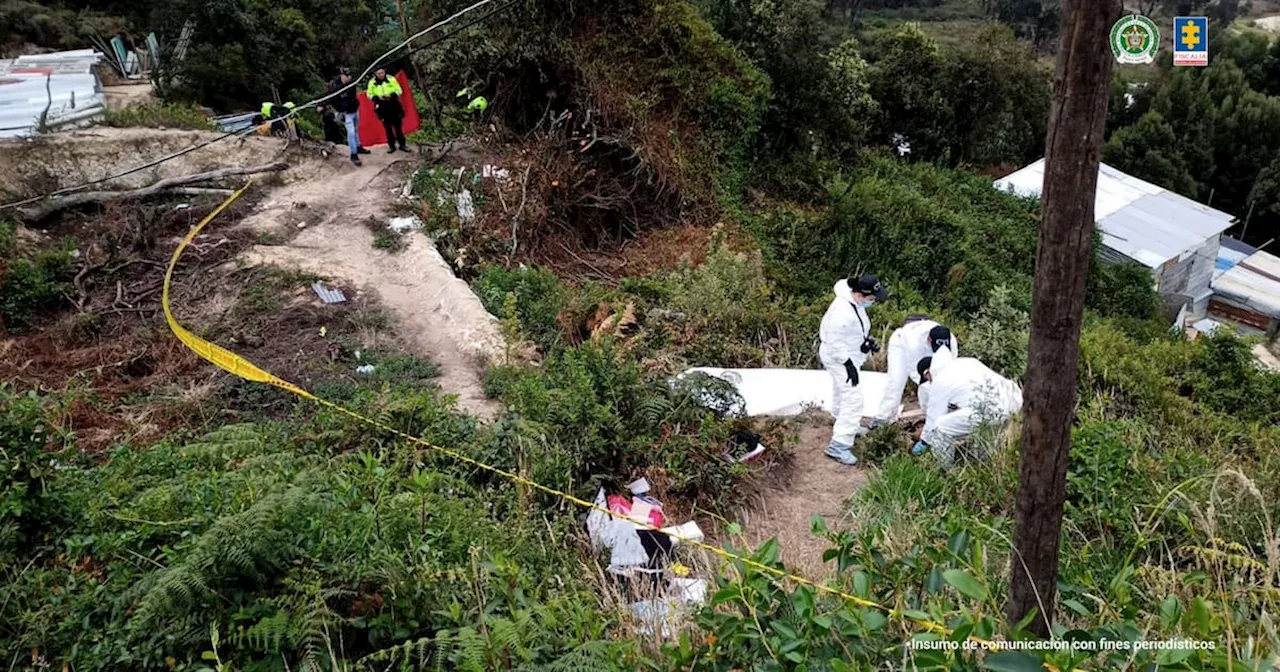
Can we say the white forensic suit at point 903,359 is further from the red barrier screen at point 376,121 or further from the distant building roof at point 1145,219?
the distant building roof at point 1145,219

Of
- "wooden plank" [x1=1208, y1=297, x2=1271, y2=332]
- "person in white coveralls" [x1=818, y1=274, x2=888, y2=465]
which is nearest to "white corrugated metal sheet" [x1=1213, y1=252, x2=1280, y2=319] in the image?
"wooden plank" [x1=1208, y1=297, x2=1271, y2=332]

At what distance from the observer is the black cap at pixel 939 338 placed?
5.80m

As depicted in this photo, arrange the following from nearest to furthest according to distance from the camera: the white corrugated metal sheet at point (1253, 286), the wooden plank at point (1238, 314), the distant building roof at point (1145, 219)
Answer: the distant building roof at point (1145, 219) → the white corrugated metal sheet at point (1253, 286) → the wooden plank at point (1238, 314)

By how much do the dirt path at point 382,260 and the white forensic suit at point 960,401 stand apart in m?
3.34

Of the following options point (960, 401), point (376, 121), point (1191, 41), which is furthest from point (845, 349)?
point (376, 121)

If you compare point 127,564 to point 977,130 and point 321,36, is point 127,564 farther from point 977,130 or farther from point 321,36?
point 321,36

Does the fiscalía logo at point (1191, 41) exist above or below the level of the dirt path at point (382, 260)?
above

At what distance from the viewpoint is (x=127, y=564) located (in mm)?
3123

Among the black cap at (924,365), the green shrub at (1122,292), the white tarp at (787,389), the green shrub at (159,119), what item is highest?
the green shrub at (159,119)

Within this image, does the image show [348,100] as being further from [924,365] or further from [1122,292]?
[1122,292]

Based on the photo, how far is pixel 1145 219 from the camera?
19.1 m

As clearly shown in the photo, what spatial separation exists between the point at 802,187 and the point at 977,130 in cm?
804

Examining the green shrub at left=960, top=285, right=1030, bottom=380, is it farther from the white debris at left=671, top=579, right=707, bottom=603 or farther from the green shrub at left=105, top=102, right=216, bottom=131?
the green shrub at left=105, top=102, right=216, bottom=131

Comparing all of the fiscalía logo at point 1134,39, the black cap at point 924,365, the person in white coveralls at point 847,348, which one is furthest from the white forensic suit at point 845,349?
the fiscalía logo at point 1134,39
